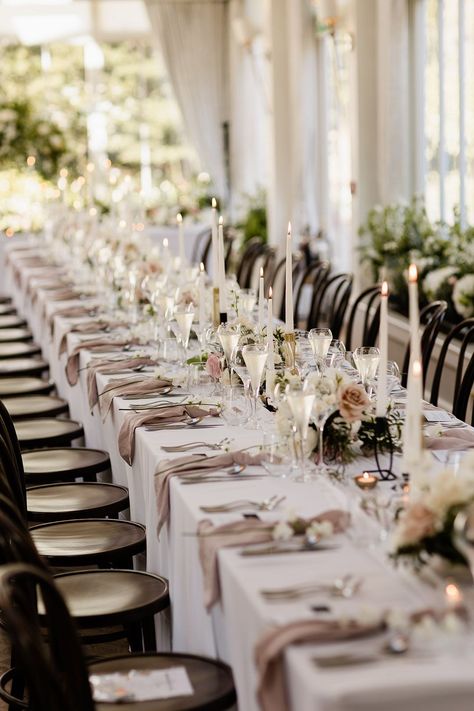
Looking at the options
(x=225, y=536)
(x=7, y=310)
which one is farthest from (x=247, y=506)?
(x=7, y=310)

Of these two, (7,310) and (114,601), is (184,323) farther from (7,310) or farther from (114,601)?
(7,310)

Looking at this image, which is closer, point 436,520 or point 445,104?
point 436,520

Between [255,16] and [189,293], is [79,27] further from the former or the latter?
[189,293]

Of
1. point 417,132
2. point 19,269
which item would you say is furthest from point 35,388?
point 417,132

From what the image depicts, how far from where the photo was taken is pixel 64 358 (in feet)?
17.8

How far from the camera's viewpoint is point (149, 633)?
9.87 ft

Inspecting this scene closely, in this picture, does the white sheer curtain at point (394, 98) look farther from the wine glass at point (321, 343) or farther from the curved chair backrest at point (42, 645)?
the curved chair backrest at point (42, 645)

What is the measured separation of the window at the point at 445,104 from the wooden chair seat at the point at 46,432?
3.14 metres

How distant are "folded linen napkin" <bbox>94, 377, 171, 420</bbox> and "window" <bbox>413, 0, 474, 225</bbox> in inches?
135

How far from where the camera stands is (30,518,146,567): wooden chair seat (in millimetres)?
3207

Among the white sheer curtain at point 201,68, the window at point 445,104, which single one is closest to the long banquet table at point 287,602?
the window at point 445,104

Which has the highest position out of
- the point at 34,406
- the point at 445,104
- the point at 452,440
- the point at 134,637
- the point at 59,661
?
the point at 445,104

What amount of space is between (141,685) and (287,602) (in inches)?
20.1

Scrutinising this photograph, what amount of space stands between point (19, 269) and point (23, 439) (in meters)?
4.10
